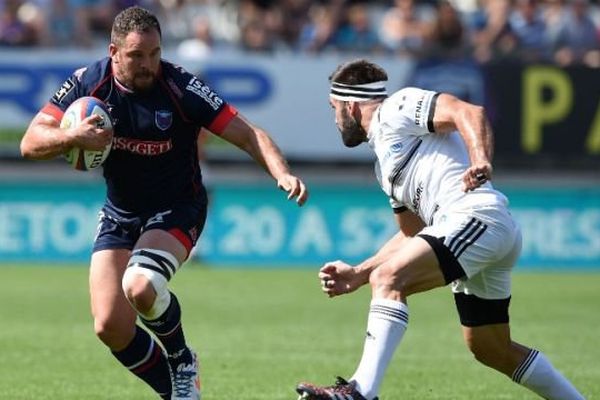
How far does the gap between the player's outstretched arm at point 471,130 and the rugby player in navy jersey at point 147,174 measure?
0.95 meters

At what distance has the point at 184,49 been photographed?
71.2 ft

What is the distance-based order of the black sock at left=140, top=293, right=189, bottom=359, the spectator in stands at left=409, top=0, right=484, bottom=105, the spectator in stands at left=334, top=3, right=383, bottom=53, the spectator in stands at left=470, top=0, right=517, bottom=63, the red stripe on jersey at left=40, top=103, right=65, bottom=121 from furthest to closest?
the spectator in stands at left=470, top=0, right=517, bottom=63
the spectator in stands at left=334, top=3, right=383, bottom=53
the spectator in stands at left=409, top=0, right=484, bottom=105
the red stripe on jersey at left=40, top=103, right=65, bottom=121
the black sock at left=140, top=293, right=189, bottom=359

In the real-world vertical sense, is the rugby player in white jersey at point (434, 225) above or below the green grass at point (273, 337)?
above

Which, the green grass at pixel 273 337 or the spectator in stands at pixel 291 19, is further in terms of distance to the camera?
the spectator in stands at pixel 291 19

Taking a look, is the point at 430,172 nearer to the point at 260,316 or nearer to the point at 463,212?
the point at 463,212

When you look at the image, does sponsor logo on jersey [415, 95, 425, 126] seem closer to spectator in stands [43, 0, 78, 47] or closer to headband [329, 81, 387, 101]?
headband [329, 81, 387, 101]

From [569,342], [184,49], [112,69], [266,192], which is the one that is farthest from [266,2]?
[112,69]

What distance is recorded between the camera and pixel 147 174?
852 cm

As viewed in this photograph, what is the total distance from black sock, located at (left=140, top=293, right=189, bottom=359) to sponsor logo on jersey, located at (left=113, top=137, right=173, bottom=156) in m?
0.93

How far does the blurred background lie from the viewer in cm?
2125

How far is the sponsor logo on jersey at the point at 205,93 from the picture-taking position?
332 inches

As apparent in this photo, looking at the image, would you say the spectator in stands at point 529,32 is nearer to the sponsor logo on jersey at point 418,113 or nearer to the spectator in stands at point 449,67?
the spectator in stands at point 449,67

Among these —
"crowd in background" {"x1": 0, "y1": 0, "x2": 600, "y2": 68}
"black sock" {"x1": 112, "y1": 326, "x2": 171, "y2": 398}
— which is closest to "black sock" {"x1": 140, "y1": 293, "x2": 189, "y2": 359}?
"black sock" {"x1": 112, "y1": 326, "x2": 171, "y2": 398}

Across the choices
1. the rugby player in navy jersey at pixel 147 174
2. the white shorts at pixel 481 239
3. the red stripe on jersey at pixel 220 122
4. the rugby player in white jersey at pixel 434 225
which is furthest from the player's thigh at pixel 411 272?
the red stripe on jersey at pixel 220 122
